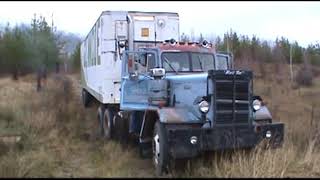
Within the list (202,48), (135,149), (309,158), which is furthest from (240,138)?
(135,149)

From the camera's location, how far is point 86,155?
36.2 ft

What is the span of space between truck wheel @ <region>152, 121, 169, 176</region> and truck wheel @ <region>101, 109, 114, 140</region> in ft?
14.7

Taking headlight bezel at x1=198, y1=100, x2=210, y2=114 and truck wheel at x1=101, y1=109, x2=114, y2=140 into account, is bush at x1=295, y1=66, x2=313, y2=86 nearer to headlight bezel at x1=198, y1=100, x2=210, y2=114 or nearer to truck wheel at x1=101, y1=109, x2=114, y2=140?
truck wheel at x1=101, y1=109, x2=114, y2=140

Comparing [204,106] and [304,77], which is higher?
[204,106]

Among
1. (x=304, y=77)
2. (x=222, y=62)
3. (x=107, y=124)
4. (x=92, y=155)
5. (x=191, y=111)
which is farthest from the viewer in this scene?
(x=304, y=77)

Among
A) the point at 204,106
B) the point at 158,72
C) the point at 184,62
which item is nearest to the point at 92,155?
the point at 158,72

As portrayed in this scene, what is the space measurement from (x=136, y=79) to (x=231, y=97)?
2336mm

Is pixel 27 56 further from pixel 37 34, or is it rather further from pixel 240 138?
pixel 240 138

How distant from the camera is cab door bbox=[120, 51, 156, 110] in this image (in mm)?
10047

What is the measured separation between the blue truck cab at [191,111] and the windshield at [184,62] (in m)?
0.02

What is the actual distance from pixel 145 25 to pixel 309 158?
5572mm

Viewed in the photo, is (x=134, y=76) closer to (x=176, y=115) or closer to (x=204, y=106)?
(x=176, y=115)

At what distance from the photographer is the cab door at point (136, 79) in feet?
33.0

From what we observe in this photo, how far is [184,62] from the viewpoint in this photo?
1048cm
